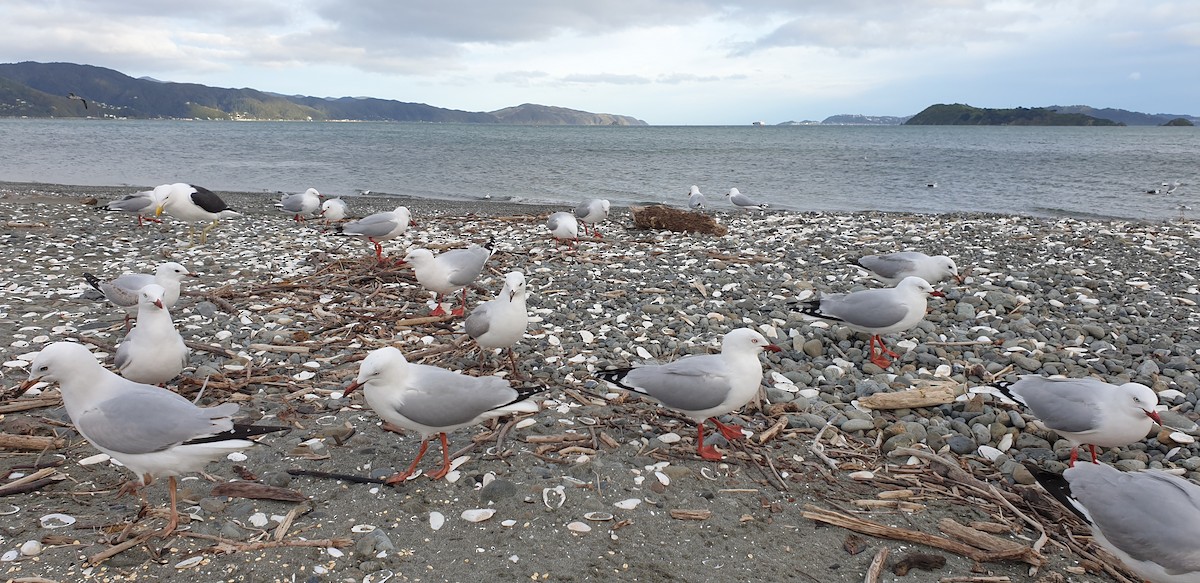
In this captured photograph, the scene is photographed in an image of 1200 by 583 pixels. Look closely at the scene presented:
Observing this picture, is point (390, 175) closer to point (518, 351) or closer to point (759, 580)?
point (518, 351)

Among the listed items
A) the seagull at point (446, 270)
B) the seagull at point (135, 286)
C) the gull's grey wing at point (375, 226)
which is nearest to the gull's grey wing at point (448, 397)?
the seagull at point (446, 270)

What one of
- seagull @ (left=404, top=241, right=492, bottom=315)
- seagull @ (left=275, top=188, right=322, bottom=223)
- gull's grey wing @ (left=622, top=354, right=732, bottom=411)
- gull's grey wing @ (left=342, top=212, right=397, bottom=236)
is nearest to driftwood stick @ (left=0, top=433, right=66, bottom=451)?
seagull @ (left=404, top=241, right=492, bottom=315)

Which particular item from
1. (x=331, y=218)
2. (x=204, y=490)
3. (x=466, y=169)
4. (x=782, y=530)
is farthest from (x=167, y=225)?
(x=466, y=169)

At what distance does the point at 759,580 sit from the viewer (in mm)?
3840

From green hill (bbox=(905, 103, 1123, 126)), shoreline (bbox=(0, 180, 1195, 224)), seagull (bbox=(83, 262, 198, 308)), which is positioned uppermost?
green hill (bbox=(905, 103, 1123, 126))

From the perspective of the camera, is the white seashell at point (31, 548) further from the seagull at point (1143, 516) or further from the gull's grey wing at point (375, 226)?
the gull's grey wing at point (375, 226)

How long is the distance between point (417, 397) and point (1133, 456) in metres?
5.49

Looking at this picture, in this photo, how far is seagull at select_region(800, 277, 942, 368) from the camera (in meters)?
6.98

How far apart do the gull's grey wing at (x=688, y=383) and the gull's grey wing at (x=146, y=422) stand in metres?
2.96

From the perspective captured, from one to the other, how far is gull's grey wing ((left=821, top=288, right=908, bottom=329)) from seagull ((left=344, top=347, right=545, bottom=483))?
3.81m

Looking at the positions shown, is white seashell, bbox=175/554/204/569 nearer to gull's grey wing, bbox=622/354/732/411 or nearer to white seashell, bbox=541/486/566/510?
white seashell, bbox=541/486/566/510

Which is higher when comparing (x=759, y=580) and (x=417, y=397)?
(x=417, y=397)

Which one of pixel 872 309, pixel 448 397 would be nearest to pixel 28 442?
pixel 448 397

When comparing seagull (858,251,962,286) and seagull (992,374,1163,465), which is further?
seagull (858,251,962,286)
